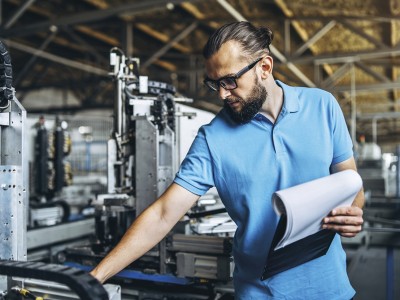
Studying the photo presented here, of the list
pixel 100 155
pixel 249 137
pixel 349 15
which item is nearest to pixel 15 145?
pixel 249 137

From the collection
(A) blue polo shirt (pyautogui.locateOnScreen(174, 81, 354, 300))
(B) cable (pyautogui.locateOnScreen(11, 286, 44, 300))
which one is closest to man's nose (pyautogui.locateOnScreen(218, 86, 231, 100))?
(A) blue polo shirt (pyautogui.locateOnScreen(174, 81, 354, 300))

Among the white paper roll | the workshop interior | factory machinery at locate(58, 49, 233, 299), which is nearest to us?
the white paper roll

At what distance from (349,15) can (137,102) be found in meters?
4.14

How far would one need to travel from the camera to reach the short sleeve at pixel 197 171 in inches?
60.0

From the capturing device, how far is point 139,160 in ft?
9.45

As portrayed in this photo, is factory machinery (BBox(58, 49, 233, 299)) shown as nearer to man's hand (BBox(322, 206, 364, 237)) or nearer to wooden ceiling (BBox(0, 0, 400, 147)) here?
man's hand (BBox(322, 206, 364, 237))

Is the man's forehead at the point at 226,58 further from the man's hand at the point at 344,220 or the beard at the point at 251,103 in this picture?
the man's hand at the point at 344,220

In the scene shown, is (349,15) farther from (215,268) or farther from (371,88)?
(215,268)

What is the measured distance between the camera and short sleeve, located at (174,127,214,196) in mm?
1523

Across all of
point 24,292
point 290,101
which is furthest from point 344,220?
point 24,292

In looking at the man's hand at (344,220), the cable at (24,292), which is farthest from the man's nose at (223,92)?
the cable at (24,292)

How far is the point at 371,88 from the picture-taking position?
8.50 m

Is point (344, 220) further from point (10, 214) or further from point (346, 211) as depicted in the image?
point (10, 214)

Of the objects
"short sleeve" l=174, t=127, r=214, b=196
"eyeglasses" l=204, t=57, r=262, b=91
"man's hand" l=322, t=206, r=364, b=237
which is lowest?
"man's hand" l=322, t=206, r=364, b=237
